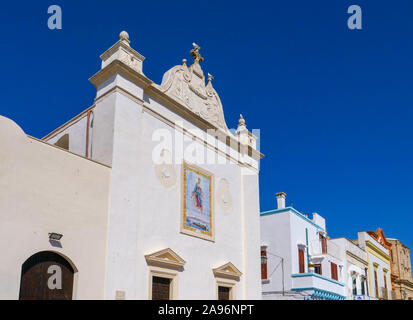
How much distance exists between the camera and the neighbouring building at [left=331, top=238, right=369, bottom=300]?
26.4 m

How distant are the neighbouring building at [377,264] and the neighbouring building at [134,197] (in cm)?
1663

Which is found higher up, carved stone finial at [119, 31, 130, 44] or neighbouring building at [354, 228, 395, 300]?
carved stone finial at [119, 31, 130, 44]

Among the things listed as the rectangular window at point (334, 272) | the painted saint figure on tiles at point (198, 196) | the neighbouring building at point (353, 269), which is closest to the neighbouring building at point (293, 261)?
the rectangular window at point (334, 272)

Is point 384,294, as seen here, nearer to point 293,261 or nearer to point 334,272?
point 334,272

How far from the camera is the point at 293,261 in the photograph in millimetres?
21500

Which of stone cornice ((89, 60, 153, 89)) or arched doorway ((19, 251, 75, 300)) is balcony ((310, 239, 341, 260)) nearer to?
stone cornice ((89, 60, 153, 89))

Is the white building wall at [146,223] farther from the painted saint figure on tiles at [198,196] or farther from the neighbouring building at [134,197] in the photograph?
the painted saint figure on tiles at [198,196]

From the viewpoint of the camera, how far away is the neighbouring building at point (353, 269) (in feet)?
86.6

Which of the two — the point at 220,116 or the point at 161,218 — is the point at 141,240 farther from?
the point at 220,116

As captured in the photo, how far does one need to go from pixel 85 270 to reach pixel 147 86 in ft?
19.1

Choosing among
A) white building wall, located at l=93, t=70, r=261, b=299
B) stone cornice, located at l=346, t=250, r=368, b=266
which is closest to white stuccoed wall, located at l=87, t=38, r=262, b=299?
white building wall, located at l=93, t=70, r=261, b=299

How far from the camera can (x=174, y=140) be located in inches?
568

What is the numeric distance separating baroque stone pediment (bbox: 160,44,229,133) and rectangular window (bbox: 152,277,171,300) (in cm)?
583

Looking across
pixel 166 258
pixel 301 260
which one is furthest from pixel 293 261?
pixel 166 258
